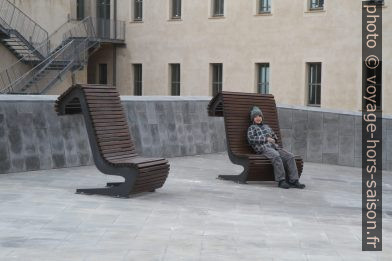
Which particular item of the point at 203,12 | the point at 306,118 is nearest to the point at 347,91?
the point at 203,12

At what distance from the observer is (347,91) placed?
1262 inches

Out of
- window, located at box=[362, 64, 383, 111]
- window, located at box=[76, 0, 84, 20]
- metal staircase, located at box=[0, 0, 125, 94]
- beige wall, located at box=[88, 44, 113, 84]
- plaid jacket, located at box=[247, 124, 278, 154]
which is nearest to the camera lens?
plaid jacket, located at box=[247, 124, 278, 154]

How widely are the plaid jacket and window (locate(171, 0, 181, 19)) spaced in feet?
86.0

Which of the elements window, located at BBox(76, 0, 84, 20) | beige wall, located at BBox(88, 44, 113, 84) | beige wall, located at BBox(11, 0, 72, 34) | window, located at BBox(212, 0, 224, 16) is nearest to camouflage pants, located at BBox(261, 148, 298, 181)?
window, located at BBox(212, 0, 224, 16)

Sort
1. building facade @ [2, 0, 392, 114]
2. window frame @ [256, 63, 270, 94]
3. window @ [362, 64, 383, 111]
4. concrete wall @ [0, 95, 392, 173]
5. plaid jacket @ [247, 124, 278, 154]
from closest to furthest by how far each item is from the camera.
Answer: plaid jacket @ [247, 124, 278, 154] → concrete wall @ [0, 95, 392, 173] → window @ [362, 64, 383, 111] → building facade @ [2, 0, 392, 114] → window frame @ [256, 63, 270, 94]

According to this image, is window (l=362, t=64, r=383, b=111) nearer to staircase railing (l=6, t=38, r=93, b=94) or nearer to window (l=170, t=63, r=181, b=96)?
window (l=170, t=63, r=181, b=96)

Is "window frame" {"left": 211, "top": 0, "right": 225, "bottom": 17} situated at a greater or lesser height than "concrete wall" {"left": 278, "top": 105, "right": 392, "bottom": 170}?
greater

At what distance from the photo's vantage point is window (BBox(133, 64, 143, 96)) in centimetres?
4073

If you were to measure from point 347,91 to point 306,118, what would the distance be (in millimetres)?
15997

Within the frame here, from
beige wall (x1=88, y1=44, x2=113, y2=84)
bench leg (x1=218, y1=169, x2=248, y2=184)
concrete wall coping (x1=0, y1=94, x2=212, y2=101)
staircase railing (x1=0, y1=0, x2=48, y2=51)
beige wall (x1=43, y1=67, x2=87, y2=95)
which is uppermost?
staircase railing (x1=0, y1=0, x2=48, y2=51)

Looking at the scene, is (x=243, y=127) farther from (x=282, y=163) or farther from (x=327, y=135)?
(x=327, y=135)

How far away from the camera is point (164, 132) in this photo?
16.1 m

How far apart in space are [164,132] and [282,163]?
4230mm

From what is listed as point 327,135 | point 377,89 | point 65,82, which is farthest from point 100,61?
point 327,135
